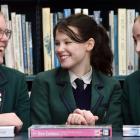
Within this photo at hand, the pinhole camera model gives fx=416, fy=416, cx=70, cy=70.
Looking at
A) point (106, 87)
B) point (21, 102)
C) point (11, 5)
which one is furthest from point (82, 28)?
point (11, 5)

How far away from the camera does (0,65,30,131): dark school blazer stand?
1.78 meters

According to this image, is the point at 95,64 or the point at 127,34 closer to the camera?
the point at 95,64

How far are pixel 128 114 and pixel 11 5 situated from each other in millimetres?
1023

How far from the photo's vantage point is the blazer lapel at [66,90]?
1.76m

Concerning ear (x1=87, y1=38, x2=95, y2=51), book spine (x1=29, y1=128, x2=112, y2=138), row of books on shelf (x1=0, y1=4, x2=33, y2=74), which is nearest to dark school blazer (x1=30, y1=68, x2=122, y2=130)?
ear (x1=87, y1=38, x2=95, y2=51)

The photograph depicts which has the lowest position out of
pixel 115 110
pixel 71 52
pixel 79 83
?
pixel 115 110

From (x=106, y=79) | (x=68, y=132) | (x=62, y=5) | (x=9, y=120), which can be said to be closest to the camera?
(x=68, y=132)

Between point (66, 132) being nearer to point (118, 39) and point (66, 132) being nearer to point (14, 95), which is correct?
point (14, 95)

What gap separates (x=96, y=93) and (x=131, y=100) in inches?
6.3

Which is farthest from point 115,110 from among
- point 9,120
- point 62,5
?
point 62,5

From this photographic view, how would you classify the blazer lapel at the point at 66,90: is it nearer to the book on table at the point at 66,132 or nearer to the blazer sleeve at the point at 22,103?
the blazer sleeve at the point at 22,103

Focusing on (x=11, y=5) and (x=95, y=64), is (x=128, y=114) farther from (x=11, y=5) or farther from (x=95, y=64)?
(x=11, y=5)

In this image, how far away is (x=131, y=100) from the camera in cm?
183

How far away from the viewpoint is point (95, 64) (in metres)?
1.94
